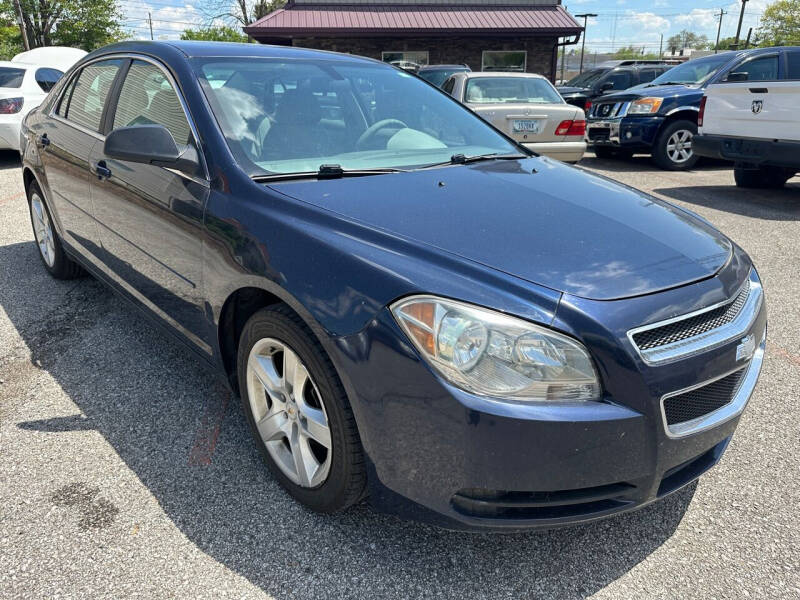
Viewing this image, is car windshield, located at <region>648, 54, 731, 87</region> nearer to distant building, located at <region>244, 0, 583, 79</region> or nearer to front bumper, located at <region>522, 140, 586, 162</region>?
front bumper, located at <region>522, 140, 586, 162</region>

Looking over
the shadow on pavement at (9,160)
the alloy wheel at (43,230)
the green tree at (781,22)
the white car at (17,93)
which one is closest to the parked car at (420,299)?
the alloy wheel at (43,230)

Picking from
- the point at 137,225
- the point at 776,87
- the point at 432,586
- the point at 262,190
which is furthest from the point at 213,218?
the point at 776,87

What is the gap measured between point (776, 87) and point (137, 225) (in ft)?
24.4

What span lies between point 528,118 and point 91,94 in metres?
6.34

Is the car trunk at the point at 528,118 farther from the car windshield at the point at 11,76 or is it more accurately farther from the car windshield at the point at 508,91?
the car windshield at the point at 11,76

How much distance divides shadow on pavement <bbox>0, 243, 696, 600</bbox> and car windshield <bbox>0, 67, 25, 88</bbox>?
936 cm

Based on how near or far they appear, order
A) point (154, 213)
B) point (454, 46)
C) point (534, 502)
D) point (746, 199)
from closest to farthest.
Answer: point (534, 502) < point (154, 213) < point (746, 199) < point (454, 46)

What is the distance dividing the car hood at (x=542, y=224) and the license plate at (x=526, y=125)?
6346 millimetres

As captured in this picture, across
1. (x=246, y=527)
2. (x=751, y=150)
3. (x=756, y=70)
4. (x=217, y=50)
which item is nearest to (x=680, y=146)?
(x=756, y=70)

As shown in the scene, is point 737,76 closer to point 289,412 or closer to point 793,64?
point 793,64

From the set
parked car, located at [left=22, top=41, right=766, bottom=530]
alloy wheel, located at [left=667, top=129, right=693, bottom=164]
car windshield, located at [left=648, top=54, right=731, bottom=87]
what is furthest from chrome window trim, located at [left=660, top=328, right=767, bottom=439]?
Result: car windshield, located at [left=648, top=54, right=731, bottom=87]

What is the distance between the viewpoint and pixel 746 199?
827cm

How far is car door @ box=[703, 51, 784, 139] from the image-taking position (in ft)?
24.6

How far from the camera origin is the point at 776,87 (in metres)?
7.52
